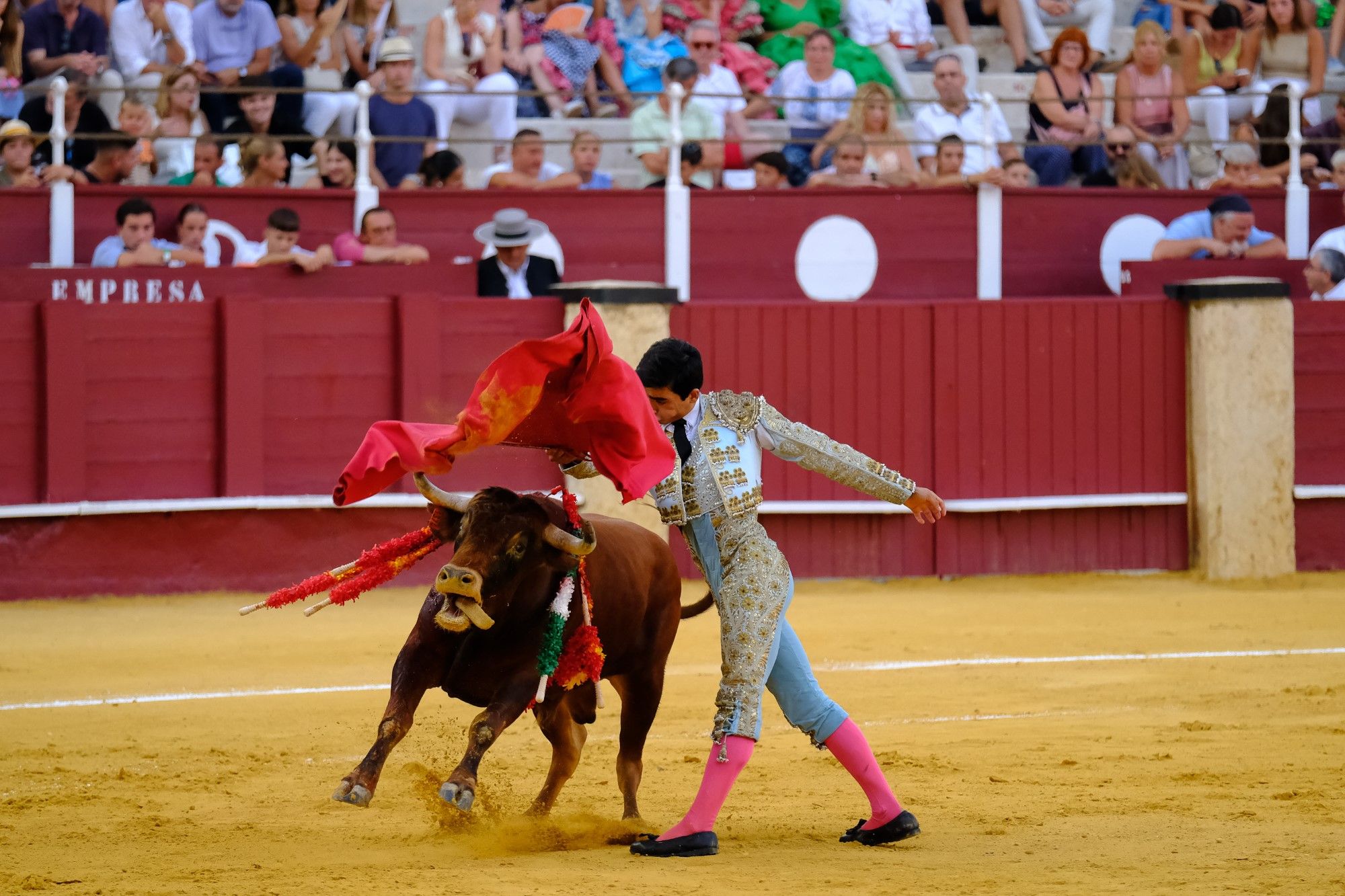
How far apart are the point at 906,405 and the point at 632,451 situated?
5.88m

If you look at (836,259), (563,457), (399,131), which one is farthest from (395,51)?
(563,457)


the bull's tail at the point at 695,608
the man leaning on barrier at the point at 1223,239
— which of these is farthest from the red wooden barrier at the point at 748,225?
the bull's tail at the point at 695,608

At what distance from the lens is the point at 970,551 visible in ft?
32.4

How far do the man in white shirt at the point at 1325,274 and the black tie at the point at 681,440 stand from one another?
711 cm

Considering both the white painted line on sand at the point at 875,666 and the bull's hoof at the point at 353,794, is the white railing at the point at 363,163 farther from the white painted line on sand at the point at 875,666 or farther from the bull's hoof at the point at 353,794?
the bull's hoof at the point at 353,794

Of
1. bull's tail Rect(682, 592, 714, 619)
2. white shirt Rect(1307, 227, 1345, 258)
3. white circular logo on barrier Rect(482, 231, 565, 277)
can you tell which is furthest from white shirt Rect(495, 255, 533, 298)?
white shirt Rect(1307, 227, 1345, 258)

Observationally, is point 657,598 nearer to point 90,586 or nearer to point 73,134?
point 90,586

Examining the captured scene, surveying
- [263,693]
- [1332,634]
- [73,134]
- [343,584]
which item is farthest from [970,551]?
[343,584]

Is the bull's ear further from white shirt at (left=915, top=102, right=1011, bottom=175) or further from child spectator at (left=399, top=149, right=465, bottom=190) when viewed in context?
white shirt at (left=915, top=102, right=1011, bottom=175)

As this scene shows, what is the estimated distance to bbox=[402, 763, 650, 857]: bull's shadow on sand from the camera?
13.8ft

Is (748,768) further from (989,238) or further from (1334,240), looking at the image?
(1334,240)

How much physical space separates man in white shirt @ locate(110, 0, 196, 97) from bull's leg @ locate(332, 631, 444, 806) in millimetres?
6729

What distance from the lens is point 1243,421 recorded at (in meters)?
9.75

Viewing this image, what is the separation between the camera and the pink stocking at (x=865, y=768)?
4191mm
